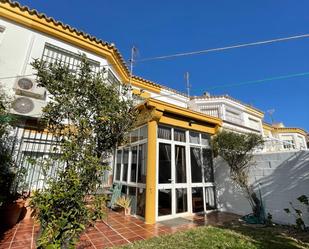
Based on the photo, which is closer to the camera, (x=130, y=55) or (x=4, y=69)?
(x=4, y=69)

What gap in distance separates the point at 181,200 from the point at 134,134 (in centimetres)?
369

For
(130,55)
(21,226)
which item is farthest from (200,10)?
(21,226)

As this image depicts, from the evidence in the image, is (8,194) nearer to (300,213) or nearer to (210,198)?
(210,198)

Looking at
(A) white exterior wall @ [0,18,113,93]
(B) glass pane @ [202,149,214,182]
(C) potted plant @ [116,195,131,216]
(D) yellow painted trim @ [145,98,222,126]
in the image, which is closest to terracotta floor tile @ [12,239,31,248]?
(C) potted plant @ [116,195,131,216]

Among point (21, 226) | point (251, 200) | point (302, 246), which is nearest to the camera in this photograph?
point (302, 246)

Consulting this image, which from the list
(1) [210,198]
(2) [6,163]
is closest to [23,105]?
(2) [6,163]

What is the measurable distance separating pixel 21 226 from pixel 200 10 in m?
10.9

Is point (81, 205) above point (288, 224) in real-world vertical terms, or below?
above

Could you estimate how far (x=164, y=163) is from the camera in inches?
325

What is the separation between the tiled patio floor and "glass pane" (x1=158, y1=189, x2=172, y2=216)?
0.74m

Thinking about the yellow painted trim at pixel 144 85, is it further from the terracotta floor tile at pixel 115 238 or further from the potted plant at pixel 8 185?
the terracotta floor tile at pixel 115 238

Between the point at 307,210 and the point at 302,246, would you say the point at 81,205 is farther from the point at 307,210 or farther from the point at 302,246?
the point at 307,210

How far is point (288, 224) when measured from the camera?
7219mm

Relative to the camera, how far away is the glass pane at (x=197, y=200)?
8808 millimetres
